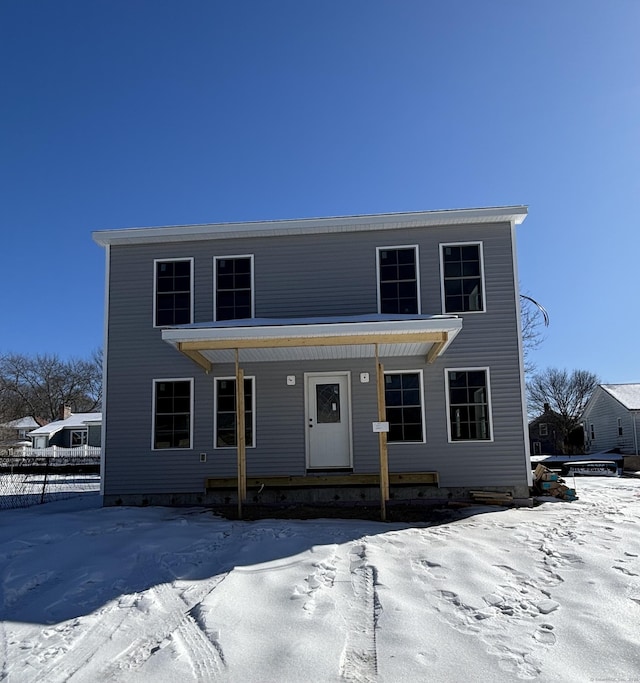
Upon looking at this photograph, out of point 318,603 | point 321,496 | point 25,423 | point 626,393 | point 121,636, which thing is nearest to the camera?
point 121,636

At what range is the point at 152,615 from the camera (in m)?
4.38

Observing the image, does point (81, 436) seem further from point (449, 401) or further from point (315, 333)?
point (315, 333)

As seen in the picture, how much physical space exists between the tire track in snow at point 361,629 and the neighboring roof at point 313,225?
667 cm

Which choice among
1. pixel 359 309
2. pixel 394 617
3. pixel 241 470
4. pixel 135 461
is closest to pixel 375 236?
pixel 359 309

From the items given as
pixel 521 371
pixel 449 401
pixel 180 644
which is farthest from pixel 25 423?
pixel 180 644

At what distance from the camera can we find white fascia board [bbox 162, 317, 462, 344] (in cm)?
848

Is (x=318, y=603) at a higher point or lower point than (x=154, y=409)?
lower

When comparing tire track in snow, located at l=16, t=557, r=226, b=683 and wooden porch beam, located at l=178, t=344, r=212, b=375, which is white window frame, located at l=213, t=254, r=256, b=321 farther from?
tire track in snow, located at l=16, t=557, r=226, b=683

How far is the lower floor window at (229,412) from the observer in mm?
10570

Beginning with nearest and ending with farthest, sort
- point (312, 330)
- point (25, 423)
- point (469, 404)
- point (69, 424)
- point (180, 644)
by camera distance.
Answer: point (180, 644)
point (312, 330)
point (469, 404)
point (69, 424)
point (25, 423)

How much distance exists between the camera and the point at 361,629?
13.3 feet

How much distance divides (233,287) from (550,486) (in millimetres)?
7037

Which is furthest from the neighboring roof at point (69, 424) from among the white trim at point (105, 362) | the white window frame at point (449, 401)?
the white window frame at point (449, 401)

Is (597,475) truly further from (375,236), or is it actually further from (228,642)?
(228,642)
